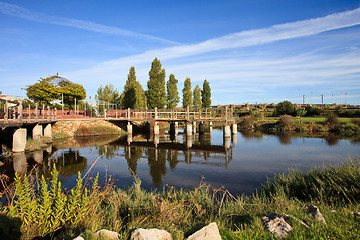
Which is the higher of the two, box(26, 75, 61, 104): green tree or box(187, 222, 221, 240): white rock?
box(26, 75, 61, 104): green tree

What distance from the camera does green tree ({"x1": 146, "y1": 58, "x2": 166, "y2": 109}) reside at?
42469 mm

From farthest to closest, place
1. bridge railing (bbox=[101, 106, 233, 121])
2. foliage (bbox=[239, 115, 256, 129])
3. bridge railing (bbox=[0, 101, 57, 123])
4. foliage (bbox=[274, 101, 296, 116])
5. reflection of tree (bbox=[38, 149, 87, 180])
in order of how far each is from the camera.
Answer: foliage (bbox=[274, 101, 296, 116]) < foliage (bbox=[239, 115, 256, 129]) < bridge railing (bbox=[101, 106, 233, 121]) < bridge railing (bbox=[0, 101, 57, 123]) < reflection of tree (bbox=[38, 149, 87, 180])

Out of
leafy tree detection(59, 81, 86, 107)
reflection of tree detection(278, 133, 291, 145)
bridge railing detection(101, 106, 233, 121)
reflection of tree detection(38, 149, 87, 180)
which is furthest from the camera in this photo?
leafy tree detection(59, 81, 86, 107)

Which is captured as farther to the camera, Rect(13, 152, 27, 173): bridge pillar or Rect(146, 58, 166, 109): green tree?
Rect(146, 58, 166, 109): green tree

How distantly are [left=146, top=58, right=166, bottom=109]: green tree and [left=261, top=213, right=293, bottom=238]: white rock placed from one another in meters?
39.1

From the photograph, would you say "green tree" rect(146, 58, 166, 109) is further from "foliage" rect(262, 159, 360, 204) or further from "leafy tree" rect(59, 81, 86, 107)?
"foliage" rect(262, 159, 360, 204)

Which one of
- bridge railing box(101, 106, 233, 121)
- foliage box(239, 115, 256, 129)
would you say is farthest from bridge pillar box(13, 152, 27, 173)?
foliage box(239, 115, 256, 129)

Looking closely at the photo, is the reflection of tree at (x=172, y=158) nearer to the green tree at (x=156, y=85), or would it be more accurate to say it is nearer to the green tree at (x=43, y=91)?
the green tree at (x=156, y=85)

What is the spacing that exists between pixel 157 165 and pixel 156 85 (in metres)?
30.1

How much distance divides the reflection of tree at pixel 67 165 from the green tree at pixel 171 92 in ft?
101

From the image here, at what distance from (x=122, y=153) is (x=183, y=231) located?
603 inches

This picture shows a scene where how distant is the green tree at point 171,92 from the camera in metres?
47.3

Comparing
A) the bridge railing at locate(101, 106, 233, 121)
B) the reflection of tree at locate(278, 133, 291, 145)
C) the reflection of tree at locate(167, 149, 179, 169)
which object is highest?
the bridge railing at locate(101, 106, 233, 121)

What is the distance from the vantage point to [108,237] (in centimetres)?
375
